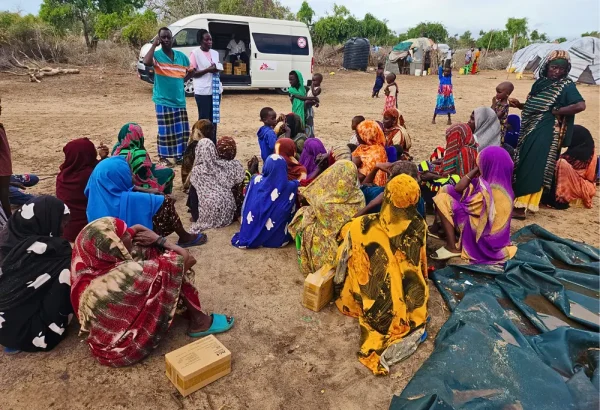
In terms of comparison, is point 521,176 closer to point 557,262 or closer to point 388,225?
point 557,262

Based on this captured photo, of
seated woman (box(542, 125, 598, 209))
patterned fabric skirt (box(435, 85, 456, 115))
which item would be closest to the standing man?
seated woman (box(542, 125, 598, 209))

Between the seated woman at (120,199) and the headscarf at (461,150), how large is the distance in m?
3.31

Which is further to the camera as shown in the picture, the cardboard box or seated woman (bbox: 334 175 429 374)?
seated woman (bbox: 334 175 429 374)

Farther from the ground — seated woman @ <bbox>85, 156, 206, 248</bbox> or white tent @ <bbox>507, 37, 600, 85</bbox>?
white tent @ <bbox>507, 37, 600, 85</bbox>

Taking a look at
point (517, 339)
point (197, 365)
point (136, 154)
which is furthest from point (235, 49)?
point (517, 339)

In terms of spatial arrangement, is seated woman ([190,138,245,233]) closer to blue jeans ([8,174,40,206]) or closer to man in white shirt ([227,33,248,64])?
blue jeans ([8,174,40,206])

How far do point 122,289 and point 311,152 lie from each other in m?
2.93

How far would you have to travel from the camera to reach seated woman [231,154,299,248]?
13.3 ft

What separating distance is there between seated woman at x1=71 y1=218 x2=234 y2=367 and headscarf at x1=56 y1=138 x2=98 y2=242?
1.58 m

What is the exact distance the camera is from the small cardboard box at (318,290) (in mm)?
3232

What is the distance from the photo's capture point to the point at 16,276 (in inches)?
101

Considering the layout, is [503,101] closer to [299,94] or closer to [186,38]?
[299,94]

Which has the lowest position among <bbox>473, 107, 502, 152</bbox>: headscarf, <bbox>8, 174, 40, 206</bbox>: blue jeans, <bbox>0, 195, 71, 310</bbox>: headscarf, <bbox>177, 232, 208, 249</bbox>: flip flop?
<bbox>177, 232, 208, 249</bbox>: flip flop

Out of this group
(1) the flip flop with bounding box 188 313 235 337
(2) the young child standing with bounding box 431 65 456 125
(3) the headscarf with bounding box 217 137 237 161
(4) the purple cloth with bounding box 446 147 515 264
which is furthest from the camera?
(2) the young child standing with bounding box 431 65 456 125
